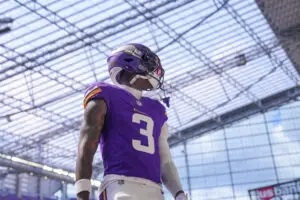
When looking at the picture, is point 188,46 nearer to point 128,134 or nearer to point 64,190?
point 64,190

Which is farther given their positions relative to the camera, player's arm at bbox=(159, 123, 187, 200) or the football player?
player's arm at bbox=(159, 123, 187, 200)

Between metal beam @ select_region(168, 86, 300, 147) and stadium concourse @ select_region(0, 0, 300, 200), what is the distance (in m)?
0.07

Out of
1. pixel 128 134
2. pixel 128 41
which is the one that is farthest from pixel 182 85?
pixel 128 134

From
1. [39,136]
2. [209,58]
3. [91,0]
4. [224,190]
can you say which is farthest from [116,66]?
[224,190]

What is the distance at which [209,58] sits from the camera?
27234mm

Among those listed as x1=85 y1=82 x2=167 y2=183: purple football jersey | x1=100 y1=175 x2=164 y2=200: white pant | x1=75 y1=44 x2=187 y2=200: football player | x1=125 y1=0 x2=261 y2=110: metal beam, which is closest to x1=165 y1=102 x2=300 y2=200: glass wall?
x1=125 y1=0 x2=261 y2=110: metal beam

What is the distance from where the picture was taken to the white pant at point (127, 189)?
2.33m

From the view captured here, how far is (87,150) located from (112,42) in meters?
20.4

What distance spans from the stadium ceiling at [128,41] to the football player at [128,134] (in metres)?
16.5

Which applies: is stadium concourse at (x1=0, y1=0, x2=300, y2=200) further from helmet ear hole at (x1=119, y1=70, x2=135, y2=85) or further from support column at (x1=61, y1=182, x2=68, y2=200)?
helmet ear hole at (x1=119, y1=70, x2=135, y2=85)

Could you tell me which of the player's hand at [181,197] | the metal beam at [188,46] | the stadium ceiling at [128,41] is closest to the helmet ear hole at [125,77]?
the player's hand at [181,197]

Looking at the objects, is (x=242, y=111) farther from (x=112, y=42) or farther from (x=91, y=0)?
(x=91, y=0)

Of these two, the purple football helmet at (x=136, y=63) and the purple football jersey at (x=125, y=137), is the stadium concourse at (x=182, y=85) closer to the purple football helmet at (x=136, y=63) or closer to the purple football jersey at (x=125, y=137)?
the purple football helmet at (x=136, y=63)

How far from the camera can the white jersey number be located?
2.53 meters
